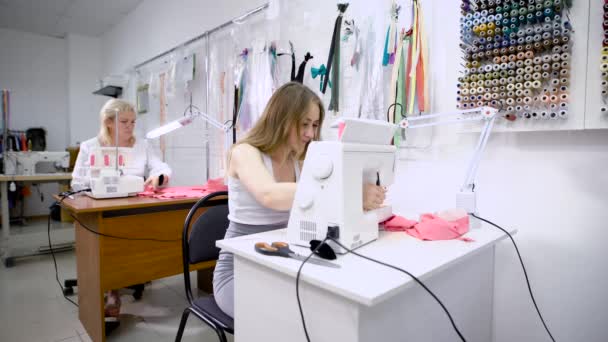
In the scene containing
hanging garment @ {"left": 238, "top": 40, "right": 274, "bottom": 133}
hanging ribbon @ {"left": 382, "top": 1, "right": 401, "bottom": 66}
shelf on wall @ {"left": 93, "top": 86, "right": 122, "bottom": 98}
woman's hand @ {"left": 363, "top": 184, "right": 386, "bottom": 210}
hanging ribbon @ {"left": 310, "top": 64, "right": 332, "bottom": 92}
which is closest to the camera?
woman's hand @ {"left": 363, "top": 184, "right": 386, "bottom": 210}

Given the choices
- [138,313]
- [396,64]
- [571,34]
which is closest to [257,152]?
[396,64]

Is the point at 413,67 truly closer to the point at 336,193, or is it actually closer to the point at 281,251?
the point at 336,193

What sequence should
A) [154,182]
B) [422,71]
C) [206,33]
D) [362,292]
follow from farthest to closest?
1. [206,33]
2. [154,182]
3. [422,71]
4. [362,292]

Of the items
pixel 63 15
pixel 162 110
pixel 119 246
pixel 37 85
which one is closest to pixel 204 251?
pixel 119 246

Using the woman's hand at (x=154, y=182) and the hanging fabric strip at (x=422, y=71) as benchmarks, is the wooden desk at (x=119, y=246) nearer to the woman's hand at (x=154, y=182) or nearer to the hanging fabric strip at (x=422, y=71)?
the woman's hand at (x=154, y=182)

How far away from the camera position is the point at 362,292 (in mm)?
700

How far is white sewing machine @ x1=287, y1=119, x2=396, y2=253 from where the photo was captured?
960 millimetres

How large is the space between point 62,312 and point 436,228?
2.37 metres

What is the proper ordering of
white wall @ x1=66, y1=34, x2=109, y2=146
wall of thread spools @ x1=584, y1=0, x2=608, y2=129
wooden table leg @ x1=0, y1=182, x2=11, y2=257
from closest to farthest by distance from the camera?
1. wall of thread spools @ x1=584, y1=0, x2=608, y2=129
2. wooden table leg @ x1=0, y1=182, x2=11, y2=257
3. white wall @ x1=66, y1=34, x2=109, y2=146

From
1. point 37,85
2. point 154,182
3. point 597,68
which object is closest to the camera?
point 597,68

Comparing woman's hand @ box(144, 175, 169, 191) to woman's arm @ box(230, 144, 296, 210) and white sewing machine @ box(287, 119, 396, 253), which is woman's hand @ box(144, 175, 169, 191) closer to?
woman's arm @ box(230, 144, 296, 210)

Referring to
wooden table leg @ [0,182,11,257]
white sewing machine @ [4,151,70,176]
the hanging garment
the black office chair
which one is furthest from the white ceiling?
the black office chair

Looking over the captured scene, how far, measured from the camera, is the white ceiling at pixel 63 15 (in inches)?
173

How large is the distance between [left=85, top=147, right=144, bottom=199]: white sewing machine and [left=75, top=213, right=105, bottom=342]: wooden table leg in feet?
0.55
